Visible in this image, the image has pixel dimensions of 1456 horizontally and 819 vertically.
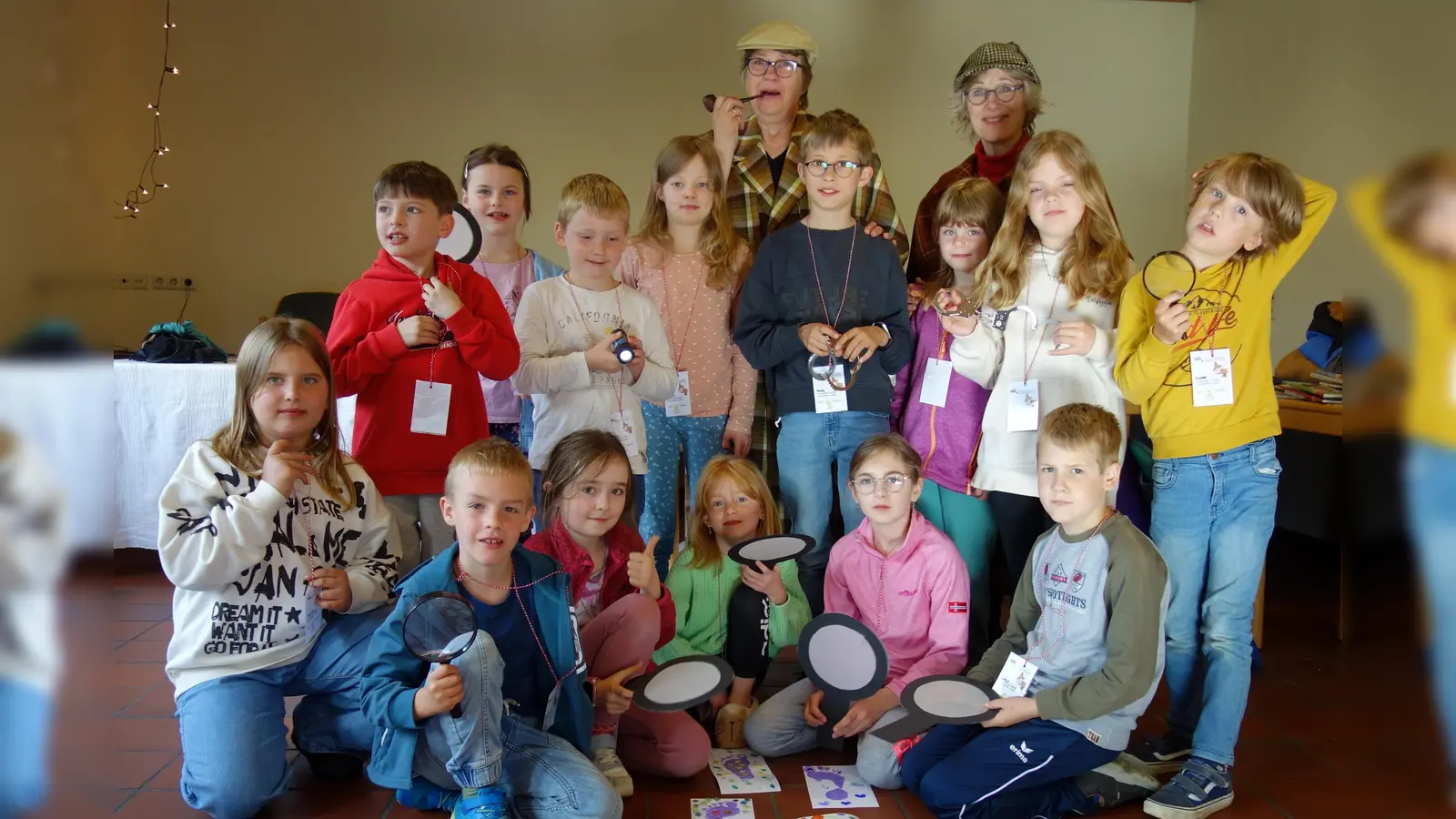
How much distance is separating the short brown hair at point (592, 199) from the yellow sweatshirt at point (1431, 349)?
2.70 m

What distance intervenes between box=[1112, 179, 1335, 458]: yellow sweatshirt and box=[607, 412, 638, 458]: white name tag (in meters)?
1.40

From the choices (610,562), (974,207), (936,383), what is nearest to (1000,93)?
(974,207)

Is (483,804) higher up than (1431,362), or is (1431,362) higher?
(1431,362)

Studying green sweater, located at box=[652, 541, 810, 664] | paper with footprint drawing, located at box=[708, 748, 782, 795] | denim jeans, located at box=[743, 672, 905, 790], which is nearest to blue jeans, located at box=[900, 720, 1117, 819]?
denim jeans, located at box=[743, 672, 905, 790]

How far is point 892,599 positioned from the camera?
8.89ft

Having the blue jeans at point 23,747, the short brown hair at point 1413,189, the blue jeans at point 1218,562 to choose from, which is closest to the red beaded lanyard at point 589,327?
the blue jeans at point 1218,562

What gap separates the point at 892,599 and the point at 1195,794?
2.75ft

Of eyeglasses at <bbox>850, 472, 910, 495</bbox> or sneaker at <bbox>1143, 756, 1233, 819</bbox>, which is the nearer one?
sneaker at <bbox>1143, 756, 1233, 819</bbox>

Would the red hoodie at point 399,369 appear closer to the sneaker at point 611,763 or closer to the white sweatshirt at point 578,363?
the white sweatshirt at point 578,363

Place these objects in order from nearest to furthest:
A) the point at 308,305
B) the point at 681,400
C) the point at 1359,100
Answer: the point at 1359,100 < the point at 681,400 < the point at 308,305

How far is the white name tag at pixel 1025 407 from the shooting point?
108 inches

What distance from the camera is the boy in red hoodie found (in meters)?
2.71

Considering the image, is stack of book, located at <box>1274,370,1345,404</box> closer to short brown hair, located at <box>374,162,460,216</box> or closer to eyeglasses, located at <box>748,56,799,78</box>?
eyeglasses, located at <box>748,56,799,78</box>

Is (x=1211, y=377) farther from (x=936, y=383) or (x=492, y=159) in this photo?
(x=492, y=159)
